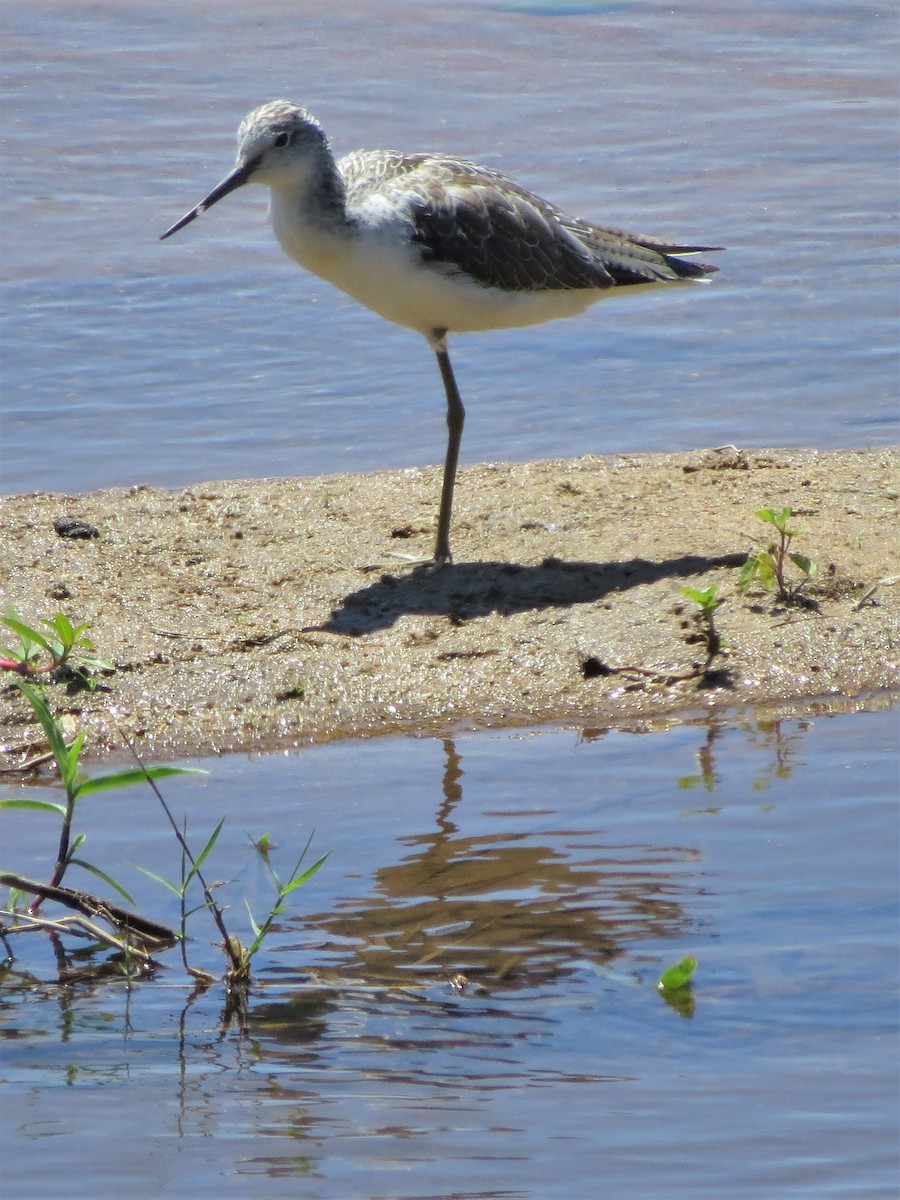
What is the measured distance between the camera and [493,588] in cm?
606

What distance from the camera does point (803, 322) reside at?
9.01 metres

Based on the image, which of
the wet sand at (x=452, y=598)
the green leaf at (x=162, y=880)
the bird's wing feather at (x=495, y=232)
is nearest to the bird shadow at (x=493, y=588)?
the wet sand at (x=452, y=598)

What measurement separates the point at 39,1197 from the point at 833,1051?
1.52m

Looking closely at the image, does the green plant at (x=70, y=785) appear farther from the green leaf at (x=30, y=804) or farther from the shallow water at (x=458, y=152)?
the shallow water at (x=458, y=152)

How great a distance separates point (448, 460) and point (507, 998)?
308 centimetres

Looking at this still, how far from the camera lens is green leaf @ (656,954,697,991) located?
363 centimetres

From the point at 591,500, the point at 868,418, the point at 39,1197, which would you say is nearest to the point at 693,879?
the point at 39,1197

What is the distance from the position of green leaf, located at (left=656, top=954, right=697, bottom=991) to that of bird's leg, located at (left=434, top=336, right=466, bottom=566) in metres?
2.74

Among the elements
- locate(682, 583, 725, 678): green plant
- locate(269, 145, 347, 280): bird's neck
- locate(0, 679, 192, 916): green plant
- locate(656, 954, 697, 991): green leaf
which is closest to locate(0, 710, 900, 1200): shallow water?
locate(656, 954, 697, 991): green leaf

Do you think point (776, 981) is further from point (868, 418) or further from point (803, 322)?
point (803, 322)

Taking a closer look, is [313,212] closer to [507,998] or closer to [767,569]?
[767,569]

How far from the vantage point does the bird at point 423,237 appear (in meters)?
6.16

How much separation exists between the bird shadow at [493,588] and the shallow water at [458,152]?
160cm

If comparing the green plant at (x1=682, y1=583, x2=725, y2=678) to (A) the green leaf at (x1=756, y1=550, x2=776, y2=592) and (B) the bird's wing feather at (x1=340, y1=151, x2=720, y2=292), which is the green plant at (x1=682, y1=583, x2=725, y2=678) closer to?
(A) the green leaf at (x1=756, y1=550, x2=776, y2=592)
